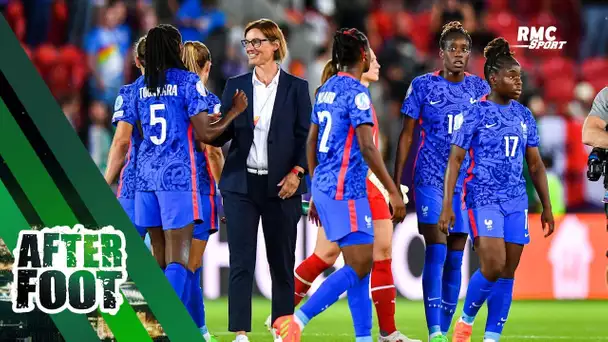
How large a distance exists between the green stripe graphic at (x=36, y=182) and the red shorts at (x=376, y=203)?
1789 mm

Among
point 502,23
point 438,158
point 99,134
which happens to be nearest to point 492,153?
point 438,158

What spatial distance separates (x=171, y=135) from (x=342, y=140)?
→ 108 centimetres

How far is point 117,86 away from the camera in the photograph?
1616cm

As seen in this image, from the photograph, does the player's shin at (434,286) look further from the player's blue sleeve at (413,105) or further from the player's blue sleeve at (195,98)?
the player's blue sleeve at (195,98)

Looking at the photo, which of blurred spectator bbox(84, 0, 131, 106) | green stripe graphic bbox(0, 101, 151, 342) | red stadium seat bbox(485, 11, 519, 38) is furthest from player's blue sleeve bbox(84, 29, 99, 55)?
green stripe graphic bbox(0, 101, 151, 342)

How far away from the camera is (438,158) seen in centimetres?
887

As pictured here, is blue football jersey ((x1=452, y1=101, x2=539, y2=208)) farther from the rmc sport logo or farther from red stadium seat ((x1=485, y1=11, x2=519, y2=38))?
red stadium seat ((x1=485, y1=11, x2=519, y2=38))

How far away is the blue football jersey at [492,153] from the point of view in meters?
8.41

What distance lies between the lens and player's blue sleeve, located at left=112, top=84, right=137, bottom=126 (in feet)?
27.1

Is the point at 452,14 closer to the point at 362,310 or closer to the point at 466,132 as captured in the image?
the point at 466,132

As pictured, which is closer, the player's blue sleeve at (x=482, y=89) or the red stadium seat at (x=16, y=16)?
the player's blue sleeve at (x=482, y=89)

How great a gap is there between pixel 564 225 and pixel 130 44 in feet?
19.5

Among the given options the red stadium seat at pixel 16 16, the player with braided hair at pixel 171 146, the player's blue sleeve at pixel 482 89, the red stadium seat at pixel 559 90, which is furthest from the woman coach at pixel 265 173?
the red stadium seat at pixel 16 16

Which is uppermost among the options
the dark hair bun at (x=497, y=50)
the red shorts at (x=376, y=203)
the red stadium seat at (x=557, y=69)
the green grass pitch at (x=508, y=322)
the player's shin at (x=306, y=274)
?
the red stadium seat at (x=557, y=69)
